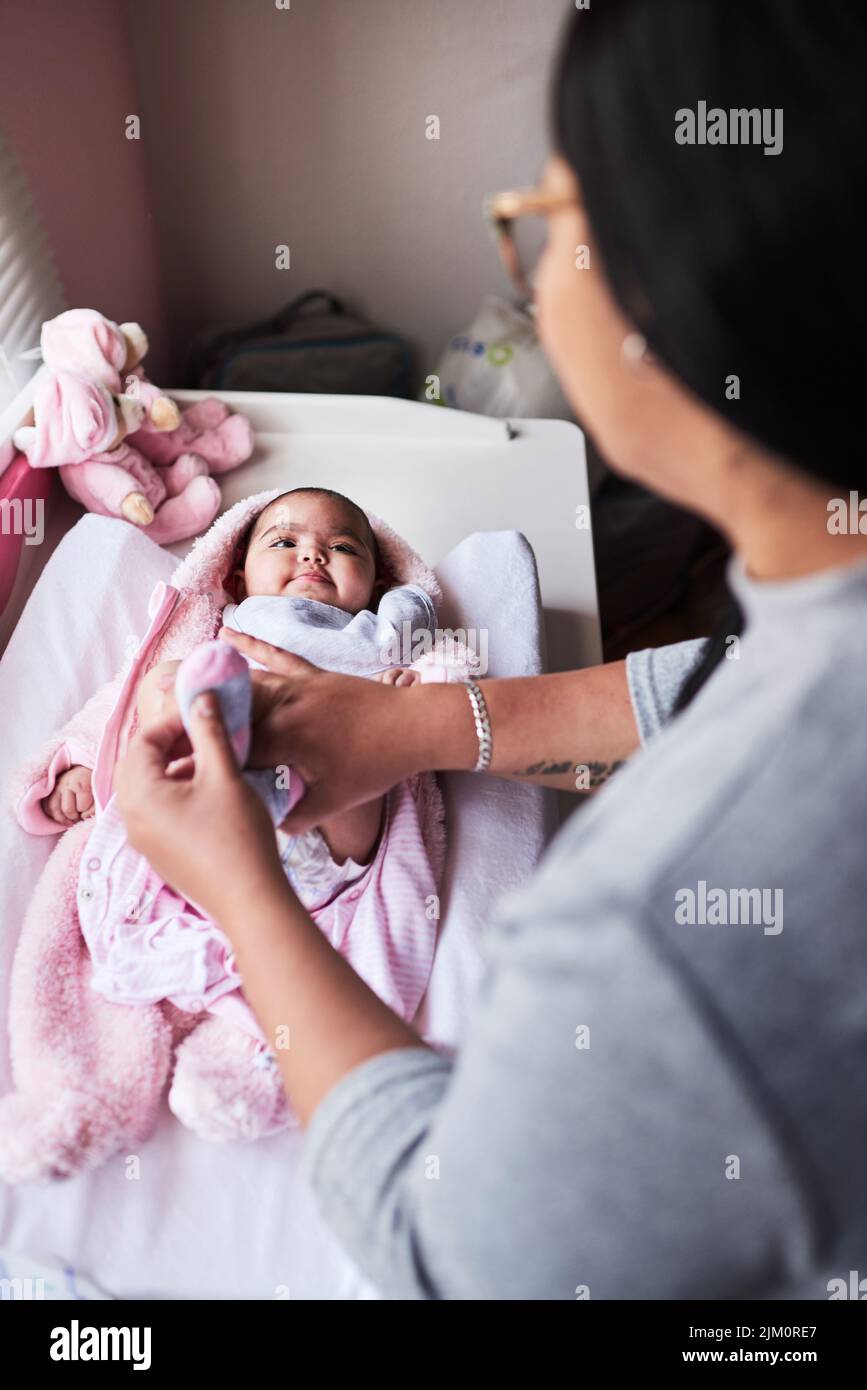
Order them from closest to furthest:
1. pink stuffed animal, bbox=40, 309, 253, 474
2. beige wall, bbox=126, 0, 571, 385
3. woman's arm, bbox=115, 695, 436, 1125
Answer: woman's arm, bbox=115, 695, 436, 1125
pink stuffed animal, bbox=40, 309, 253, 474
beige wall, bbox=126, 0, 571, 385

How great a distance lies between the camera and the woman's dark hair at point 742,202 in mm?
396

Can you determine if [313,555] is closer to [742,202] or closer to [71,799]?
[71,799]

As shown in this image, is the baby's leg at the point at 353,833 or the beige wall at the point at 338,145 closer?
the baby's leg at the point at 353,833

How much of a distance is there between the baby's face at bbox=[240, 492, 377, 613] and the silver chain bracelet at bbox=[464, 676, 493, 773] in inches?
18.9

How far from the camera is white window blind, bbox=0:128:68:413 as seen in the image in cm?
165

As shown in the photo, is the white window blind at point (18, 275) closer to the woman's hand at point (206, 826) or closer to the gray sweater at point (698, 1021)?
the woman's hand at point (206, 826)

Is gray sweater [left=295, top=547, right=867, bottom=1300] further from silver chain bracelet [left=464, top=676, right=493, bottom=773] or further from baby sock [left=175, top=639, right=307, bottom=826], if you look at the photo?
silver chain bracelet [left=464, top=676, right=493, bottom=773]

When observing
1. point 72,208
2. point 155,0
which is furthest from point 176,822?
point 155,0

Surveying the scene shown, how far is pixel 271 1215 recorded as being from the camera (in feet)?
3.01

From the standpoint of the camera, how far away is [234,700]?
867mm

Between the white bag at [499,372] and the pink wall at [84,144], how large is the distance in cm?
70

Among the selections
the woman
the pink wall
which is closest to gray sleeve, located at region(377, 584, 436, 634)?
the woman

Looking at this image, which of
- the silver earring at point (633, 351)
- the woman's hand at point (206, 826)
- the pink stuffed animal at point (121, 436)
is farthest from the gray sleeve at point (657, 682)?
the pink stuffed animal at point (121, 436)
